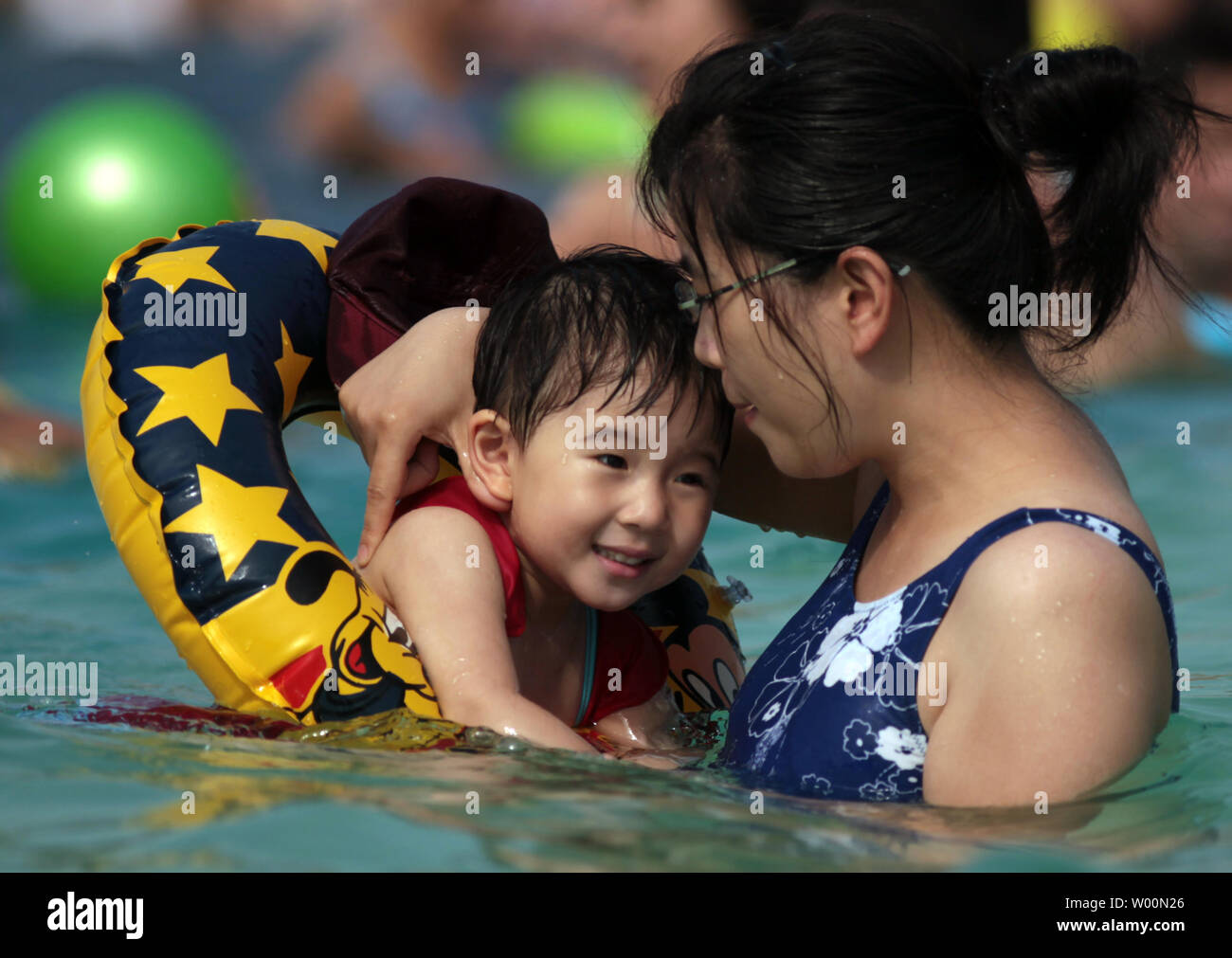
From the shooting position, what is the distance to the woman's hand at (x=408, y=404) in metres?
2.58

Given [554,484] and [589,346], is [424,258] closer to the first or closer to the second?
[589,346]

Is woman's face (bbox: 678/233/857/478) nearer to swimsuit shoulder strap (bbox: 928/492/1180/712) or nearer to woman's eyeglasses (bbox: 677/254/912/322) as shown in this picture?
woman's eyeglasses (bbox: 677/254/912/322)

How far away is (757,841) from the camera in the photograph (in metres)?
1.86

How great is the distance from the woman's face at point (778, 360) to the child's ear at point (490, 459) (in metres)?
0.49

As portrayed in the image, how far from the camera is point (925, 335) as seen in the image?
2.10 meters

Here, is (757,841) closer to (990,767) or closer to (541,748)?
(990,767)

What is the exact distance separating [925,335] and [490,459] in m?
0.90

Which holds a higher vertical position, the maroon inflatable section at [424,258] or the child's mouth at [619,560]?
the maroon inflatable section at [424,258]

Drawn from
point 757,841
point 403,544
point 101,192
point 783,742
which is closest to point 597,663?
point 403,544

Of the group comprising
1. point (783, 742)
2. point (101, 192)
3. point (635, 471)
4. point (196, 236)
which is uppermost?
point (101, 192)

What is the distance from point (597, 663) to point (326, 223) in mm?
8591

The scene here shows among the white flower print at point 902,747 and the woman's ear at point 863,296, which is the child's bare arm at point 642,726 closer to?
the white flower print at point 902,747

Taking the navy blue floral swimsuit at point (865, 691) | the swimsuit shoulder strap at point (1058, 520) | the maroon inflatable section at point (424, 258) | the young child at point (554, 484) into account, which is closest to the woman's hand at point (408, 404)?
the young child at point (554, 484)

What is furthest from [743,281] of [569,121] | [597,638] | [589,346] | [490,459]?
[569,121]
